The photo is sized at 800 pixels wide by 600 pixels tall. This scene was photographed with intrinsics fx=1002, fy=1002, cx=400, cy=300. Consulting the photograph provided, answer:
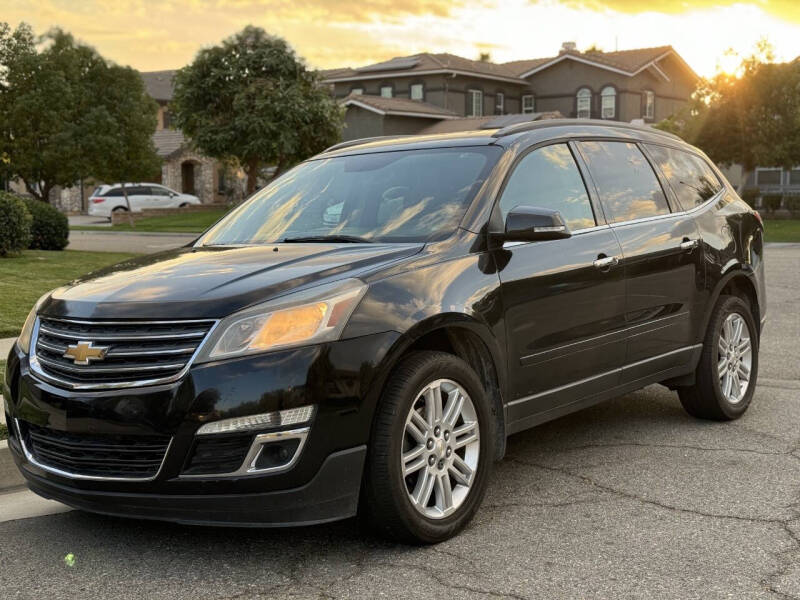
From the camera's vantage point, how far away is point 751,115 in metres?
40.2

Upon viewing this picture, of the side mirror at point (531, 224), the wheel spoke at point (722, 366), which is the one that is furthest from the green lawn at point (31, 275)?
the wheel spoke at point (722, 366)

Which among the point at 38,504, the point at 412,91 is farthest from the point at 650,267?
the point at 412,91

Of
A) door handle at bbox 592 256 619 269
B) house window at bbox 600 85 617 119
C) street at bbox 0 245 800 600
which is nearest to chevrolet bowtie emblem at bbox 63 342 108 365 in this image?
street at bbox 0 245 800 600

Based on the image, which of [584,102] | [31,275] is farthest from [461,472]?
[584,102]

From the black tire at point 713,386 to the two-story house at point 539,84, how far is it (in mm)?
45343

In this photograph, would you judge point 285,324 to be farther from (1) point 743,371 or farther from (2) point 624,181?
(1) point 743,371

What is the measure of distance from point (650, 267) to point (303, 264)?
2.31 metres

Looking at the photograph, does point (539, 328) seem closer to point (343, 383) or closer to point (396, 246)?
point (396, 246)

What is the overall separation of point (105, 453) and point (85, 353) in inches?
15.9

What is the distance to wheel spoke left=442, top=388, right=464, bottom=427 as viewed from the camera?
4344 mm

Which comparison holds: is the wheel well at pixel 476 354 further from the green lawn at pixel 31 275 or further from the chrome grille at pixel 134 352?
the green lawn at pixel 31 275

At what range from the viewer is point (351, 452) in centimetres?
→ 394

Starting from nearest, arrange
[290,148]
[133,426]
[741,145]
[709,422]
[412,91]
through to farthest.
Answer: [133,426], [709,422], [290,148], [741,145], [412,91]

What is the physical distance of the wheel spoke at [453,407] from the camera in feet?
14.3
